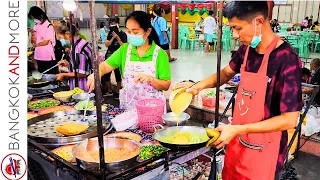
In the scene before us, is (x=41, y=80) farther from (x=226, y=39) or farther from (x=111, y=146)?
(x=226, y=39)

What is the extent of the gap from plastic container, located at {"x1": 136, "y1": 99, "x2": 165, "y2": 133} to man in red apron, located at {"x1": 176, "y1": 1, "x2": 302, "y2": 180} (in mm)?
298

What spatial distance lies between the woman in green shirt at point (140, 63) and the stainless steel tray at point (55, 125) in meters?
0.36

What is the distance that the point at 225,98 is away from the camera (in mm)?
4656

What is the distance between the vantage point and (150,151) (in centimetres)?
175

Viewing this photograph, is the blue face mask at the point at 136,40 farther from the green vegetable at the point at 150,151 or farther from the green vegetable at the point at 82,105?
the green vegetable at the point at 150,151

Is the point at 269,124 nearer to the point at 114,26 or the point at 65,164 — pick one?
the point at 65,164

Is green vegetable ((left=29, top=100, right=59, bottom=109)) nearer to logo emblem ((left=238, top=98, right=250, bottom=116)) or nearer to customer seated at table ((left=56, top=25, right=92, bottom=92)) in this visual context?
customer seated at table ((left=56, top=25, right=92, bottom=92))

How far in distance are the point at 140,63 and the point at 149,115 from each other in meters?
0.68

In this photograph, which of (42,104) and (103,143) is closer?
(103,143)

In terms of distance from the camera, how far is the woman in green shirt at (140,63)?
2465 mm

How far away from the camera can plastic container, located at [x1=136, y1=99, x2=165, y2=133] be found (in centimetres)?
201

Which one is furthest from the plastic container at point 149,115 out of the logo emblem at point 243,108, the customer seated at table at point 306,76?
the customer seated at table at point 306,76

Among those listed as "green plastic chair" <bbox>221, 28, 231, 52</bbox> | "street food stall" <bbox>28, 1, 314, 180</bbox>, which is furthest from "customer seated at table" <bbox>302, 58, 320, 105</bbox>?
"green plastic chair" <bbox>221, 28, 231, 52</bbox>

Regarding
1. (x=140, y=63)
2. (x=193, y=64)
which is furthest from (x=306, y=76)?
(x=193, y=64)
